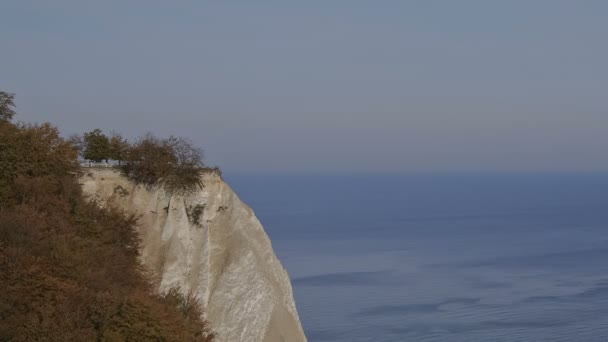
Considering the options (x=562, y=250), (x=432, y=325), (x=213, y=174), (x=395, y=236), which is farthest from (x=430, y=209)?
(x=213, y=174)

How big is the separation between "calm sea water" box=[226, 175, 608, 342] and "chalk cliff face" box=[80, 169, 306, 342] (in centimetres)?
2530

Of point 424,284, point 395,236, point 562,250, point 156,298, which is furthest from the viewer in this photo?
point 395,236

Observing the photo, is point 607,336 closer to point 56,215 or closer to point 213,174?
point 213,174

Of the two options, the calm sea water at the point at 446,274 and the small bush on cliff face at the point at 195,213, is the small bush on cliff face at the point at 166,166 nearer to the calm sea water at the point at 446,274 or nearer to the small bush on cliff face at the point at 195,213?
the small bush on cliff face at the point at 195,213

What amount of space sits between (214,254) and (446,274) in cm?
5182

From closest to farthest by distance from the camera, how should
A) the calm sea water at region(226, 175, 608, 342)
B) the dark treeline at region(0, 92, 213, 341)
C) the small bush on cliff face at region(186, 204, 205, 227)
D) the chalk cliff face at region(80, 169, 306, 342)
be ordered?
the dark treeline at region(0, 92, 213, 341) → the chalk cliff face at region(80, 169, 306, 342) → the small bush on cliff face at region(186, 204, 205, 227) → the calm sea water at region(226, 175, 608, 342)

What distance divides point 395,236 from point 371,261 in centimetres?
2596

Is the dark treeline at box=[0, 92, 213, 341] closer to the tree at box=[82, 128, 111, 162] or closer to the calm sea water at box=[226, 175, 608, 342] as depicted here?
the tree at box=[82, 128, 111, 162]


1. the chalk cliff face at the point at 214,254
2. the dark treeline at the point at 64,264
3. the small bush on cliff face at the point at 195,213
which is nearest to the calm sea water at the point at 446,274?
Answer: the chalk cliff face at the point at 214,254

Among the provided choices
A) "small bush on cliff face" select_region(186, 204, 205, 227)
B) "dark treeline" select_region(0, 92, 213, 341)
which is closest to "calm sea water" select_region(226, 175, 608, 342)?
"small bush on cliff face" select_region(186, 204, 205, 227)

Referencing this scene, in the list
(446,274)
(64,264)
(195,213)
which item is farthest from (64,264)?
(446,274)

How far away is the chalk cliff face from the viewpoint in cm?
2883

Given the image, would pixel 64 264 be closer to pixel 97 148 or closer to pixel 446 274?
pixel 97 148

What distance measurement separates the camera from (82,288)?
77.5 ft
